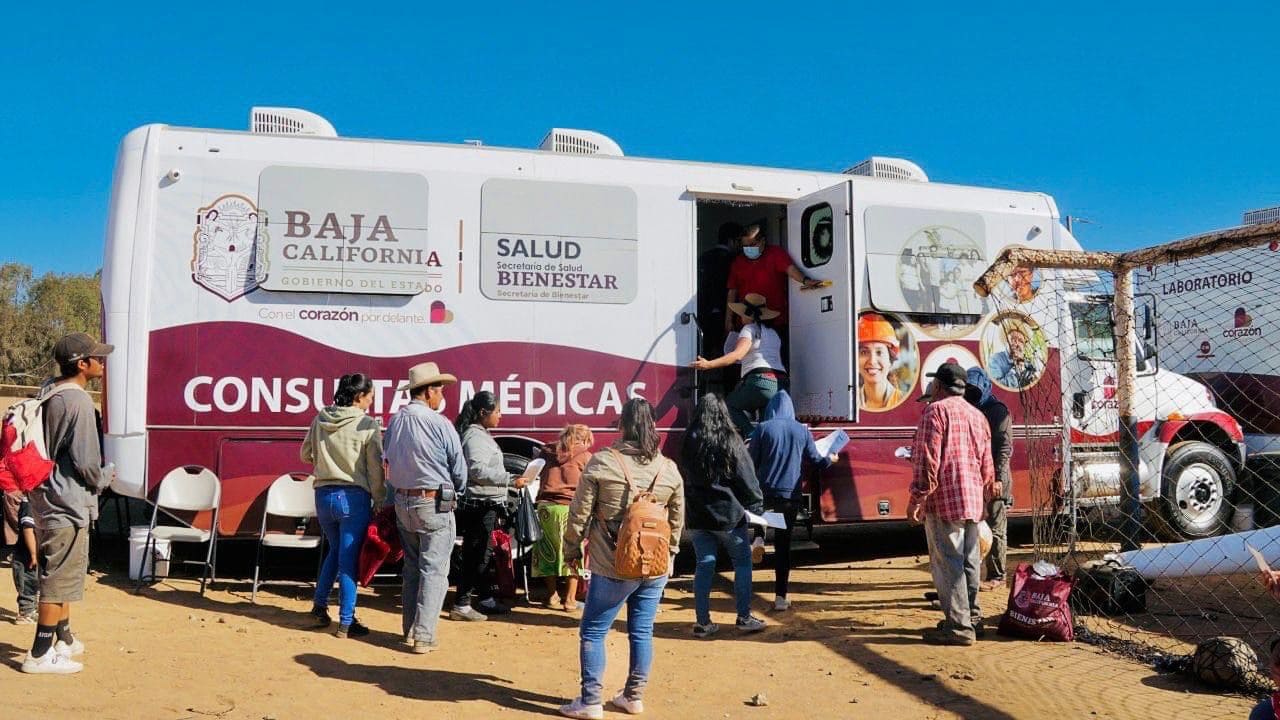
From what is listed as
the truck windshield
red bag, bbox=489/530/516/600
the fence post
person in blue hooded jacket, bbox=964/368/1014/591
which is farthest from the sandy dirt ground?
the truck windshield

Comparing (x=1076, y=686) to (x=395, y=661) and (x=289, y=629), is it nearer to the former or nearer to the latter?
(x=395, y=661)

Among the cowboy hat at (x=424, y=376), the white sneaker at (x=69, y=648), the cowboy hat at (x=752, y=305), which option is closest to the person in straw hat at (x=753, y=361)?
the cowboy hat at (x=752, y=305)

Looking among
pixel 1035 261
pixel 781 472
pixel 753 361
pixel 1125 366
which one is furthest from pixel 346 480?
pixel 1125 366

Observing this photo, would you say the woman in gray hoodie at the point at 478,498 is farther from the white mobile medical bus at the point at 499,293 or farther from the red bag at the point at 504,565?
the white mobile medical bus at the point at 499,293

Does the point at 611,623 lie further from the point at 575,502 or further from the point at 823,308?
the point at 823,308

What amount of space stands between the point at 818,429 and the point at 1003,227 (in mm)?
2431

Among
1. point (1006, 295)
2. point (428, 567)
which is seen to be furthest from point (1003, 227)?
point (428, 567)

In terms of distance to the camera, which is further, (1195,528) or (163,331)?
(1195,528)

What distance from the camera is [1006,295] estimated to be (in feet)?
28.2

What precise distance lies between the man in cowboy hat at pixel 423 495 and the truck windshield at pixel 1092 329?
6.18 meters

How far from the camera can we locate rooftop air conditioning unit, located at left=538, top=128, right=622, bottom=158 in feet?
26.6

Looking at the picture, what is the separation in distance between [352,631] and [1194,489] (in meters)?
7.96

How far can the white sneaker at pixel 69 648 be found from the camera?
510 centimetres

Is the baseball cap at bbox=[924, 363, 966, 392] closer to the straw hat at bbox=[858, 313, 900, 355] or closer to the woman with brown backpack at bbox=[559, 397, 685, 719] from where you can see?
the straw hat at bbox=[858, 313, 900, 355]
